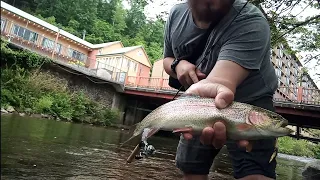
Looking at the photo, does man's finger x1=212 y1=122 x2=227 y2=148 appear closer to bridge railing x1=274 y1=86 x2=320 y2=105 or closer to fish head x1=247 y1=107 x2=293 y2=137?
fish head x1=247 y1=107 x2=293 y2=137

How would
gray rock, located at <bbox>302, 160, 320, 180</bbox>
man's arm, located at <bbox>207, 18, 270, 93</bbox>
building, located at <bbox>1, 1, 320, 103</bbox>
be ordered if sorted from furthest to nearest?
gray rock, located at <bbox>302, 160, 320, 180</bbox> < building, located at <bbox>1, 1, 320, 103</bbox> < man's arm, located at <bbox>207, 18, 270, 93</bbox>

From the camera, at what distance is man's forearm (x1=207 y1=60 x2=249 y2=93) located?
1521 mm

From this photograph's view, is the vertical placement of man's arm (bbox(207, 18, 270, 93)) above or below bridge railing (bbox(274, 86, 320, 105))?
below

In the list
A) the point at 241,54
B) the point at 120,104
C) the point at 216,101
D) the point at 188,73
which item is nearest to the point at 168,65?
the point at 188,73

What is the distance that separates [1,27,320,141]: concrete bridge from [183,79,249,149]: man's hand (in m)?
15.2

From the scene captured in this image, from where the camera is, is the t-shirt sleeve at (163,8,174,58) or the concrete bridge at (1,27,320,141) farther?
the concrete bridge at (1,27,320,141)

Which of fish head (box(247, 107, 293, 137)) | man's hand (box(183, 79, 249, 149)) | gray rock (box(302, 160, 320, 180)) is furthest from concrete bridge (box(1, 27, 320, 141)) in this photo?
man's hand (box(183, 79, 249, 149))

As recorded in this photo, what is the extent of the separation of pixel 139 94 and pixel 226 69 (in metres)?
22.2

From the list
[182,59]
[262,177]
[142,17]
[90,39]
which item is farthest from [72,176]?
[142,17]

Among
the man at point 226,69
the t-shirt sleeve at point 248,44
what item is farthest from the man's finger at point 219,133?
the t-shirt sleeve at point 248,44

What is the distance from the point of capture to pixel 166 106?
1.73 meters

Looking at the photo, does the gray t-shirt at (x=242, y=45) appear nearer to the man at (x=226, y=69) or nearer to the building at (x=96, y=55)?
Result: the man at (x=226, y=69)

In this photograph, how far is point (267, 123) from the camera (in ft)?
5.12

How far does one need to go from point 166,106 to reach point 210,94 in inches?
11.6
